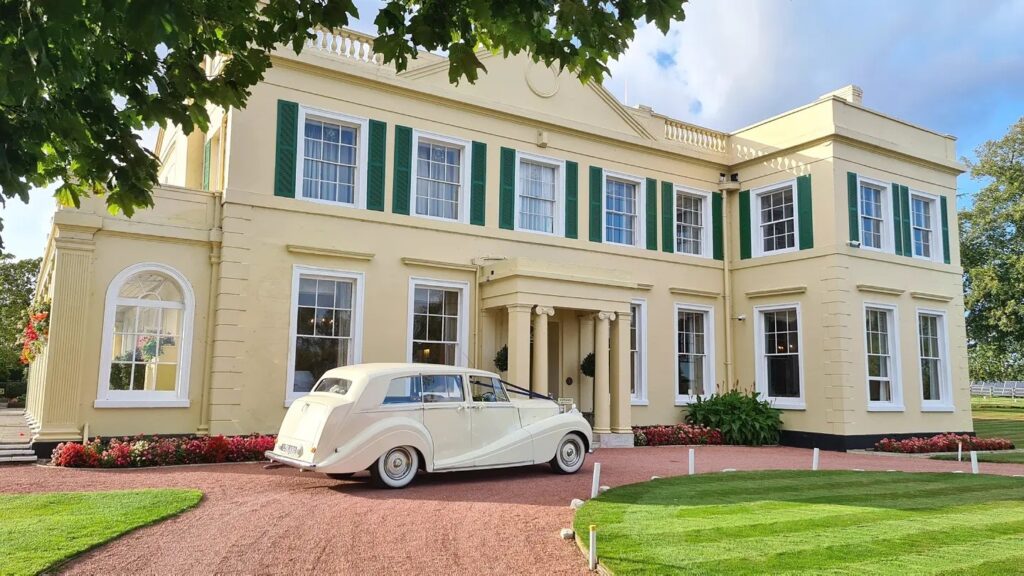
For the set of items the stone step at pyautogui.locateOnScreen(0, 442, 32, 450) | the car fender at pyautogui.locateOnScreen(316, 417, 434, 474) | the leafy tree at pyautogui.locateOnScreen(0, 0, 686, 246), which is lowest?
the stone step at pyautogui.locateOnScreen(0, 442, 32, 450)

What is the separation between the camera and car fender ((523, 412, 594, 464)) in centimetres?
1077

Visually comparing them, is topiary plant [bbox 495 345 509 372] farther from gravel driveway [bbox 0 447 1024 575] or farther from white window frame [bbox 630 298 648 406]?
white window frame [bbox 630 298 648 406]

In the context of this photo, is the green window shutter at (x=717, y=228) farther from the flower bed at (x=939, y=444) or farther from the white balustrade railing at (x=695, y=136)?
the flower bed at (x=939, y=444)

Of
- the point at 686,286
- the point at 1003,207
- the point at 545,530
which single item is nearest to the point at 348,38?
the point at 686,286

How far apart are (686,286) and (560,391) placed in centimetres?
448

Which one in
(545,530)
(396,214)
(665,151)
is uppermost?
(665,151)

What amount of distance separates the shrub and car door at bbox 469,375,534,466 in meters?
7.80

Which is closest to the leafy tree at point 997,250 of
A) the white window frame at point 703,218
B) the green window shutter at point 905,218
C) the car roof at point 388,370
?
the green window shutter at point 905,218

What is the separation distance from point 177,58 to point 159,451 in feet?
25.2

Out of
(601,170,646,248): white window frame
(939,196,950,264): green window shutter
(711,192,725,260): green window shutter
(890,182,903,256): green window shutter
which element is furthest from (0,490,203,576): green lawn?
(939,196,950,264): green window shutter

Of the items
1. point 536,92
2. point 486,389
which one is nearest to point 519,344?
point 486,389

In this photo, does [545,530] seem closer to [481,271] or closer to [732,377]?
[481,271]

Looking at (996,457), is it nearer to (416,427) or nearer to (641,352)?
(641,352)

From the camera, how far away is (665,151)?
59.8 ft
